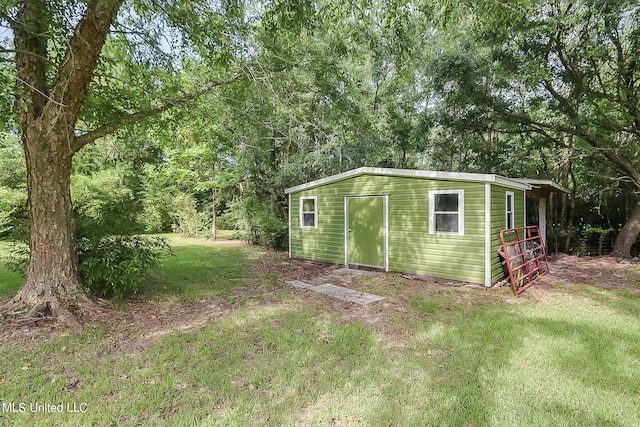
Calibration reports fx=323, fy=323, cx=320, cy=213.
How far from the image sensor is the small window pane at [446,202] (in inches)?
256

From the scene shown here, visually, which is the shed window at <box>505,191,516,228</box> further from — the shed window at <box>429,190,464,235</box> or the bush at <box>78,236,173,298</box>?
the bush at <box>78,236,173,298</box>

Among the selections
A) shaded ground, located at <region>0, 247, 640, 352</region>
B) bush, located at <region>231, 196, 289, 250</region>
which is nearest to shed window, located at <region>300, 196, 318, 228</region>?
shaded ground, located at <region>0, 247, 640, 352</region>

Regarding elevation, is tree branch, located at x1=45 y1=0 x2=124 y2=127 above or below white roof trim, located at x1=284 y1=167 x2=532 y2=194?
above

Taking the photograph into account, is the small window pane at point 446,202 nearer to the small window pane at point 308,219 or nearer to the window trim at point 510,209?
the window trim at point 510,209

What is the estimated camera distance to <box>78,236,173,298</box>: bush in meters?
4.47

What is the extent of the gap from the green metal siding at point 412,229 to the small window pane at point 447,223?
0.48ft

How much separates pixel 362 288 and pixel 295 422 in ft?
12.8

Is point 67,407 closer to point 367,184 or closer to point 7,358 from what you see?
point 7,358

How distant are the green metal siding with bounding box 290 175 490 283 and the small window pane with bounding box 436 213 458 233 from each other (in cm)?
15

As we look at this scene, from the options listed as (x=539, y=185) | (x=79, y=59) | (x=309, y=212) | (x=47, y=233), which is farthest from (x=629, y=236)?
(x=47, y=233)

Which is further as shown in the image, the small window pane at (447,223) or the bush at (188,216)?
the bush at (188,216)

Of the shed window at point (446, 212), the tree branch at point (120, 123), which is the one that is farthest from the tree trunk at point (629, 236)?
the tree branch at point (120, 123)

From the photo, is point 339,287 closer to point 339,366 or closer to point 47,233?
point 339,366

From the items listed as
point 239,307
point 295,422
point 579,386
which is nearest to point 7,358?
point 239,307
